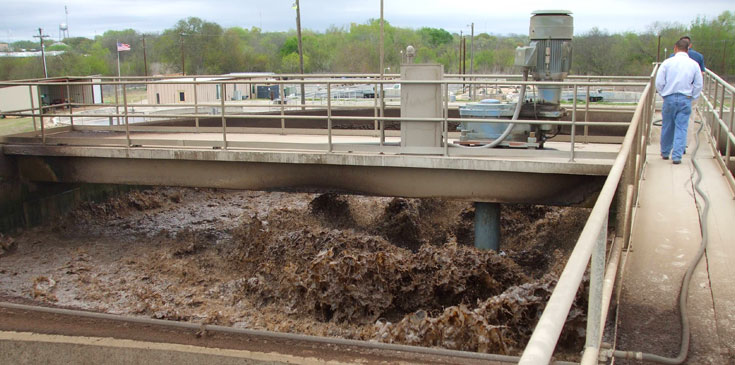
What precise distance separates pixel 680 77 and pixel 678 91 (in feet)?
0.56

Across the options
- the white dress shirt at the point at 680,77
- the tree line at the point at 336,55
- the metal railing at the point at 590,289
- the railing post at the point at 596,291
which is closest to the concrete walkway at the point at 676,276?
the metal railing at the point at 590,289

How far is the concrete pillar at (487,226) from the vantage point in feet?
33.4

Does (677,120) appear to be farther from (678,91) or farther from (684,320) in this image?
(684,320)

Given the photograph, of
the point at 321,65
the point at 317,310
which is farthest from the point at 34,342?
the point at 321,65

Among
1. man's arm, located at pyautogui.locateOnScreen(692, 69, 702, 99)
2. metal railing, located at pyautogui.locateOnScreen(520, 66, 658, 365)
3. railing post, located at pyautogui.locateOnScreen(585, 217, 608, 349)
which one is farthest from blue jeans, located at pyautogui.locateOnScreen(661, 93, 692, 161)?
railing post, located at pyautogui.locateOnScreen(585, 217, 608, 349)

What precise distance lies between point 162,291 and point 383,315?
10.8 feet

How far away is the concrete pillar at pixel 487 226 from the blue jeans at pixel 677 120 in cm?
263

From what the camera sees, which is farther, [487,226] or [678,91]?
[487,226]

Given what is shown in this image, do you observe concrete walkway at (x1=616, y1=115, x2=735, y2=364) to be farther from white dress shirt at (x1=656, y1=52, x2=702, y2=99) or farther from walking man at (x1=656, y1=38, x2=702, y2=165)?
white dress shirt at (x1=656, y1=52, x2=702, y2=99)

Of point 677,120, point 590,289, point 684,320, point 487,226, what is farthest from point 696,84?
point 590,289

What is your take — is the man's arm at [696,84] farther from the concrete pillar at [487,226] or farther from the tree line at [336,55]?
the tree line at [336,55]

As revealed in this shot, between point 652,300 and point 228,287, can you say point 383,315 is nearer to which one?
point 228,287

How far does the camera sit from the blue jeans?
8289 millimetres

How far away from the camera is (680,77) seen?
8.30 m
